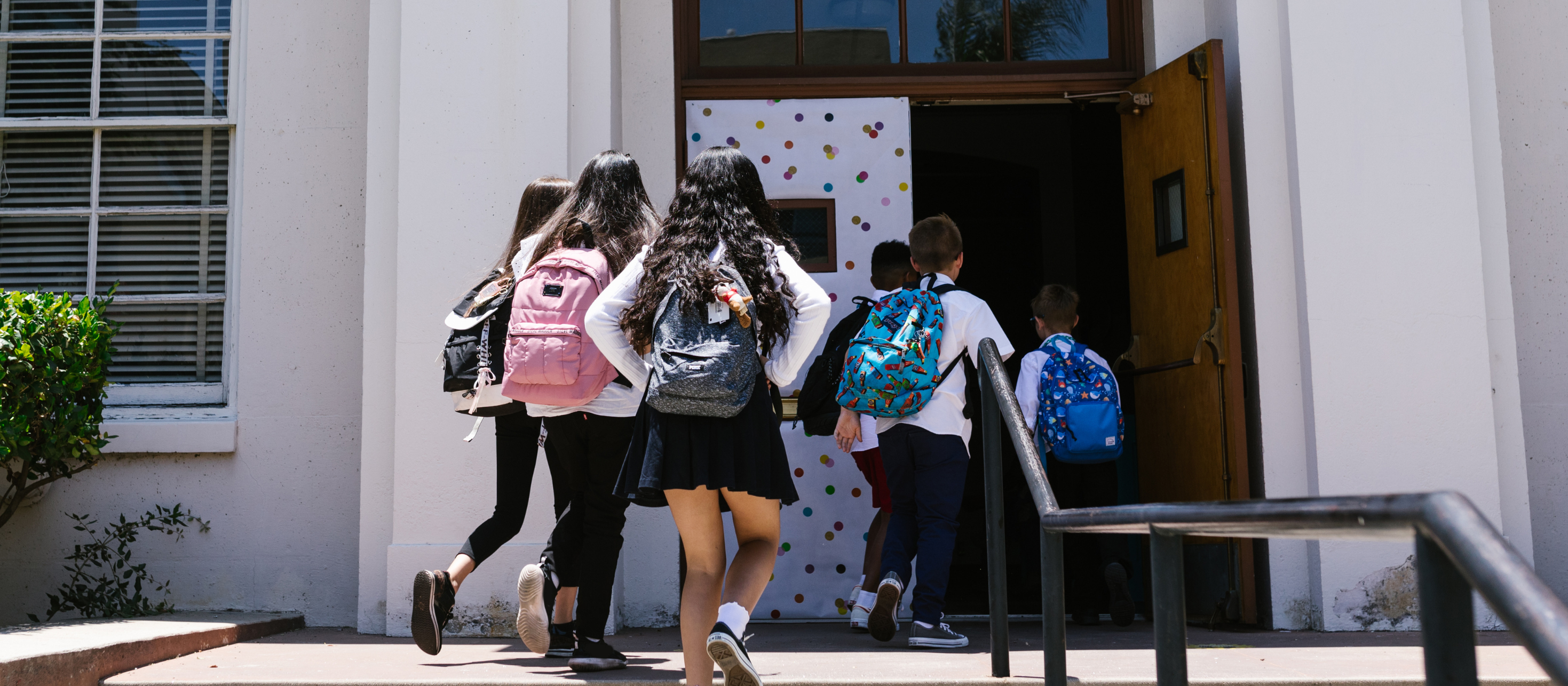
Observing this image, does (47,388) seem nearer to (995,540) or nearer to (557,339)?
(557,339)

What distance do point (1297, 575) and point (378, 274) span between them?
12.8 feet

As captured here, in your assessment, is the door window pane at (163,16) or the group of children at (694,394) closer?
the group of children at (694,394)

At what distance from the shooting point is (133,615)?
494 centimetres

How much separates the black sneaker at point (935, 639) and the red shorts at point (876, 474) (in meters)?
0.85

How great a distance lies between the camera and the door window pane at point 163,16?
217 inches

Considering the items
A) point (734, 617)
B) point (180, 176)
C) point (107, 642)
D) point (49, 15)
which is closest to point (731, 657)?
point (734, 617)

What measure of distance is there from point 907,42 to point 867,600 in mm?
2626

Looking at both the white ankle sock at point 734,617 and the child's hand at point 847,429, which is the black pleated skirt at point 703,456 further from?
the child's hand at point 847,429

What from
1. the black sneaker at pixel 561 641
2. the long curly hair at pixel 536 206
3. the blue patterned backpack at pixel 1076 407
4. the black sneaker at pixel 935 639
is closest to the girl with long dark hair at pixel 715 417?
the long curly hair at pixel 536 206

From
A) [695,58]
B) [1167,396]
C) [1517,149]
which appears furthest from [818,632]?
[1517,149]

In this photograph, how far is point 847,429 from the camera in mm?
4332

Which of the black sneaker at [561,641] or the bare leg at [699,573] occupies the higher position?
the bare leg at [699,573]

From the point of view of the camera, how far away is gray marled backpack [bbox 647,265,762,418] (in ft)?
9.72

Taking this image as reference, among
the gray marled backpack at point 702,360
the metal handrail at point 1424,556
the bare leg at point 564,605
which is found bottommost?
the bare leg at point 564,605
